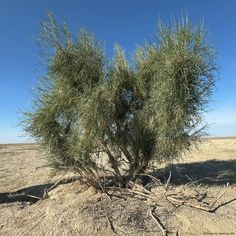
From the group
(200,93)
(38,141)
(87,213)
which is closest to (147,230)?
(87,213)

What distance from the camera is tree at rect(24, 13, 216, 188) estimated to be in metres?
9.64

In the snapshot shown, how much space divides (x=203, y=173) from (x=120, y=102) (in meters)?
5.65

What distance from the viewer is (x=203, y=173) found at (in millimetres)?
14406

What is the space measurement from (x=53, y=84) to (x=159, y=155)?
3.41 meters

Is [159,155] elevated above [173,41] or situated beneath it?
situated beneath

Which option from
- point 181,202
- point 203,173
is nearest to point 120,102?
point 181,202

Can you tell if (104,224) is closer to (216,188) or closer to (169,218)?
(169,218)

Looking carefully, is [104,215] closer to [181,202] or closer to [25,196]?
[181,202]

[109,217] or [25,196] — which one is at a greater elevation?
[25,196]

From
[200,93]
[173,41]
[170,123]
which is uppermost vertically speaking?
[173,41]

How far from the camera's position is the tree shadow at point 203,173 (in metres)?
12.5

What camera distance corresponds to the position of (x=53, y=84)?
10.6 m

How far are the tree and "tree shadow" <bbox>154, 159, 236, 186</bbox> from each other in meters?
1.78

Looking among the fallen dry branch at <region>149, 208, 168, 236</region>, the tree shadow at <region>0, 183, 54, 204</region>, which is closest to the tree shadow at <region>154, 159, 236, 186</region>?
the fallen dry branch at <region>149, 208, 168, 236</region>
